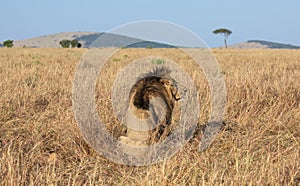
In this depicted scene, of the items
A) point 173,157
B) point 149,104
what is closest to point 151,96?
point 149,104

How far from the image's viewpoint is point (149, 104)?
307 cm

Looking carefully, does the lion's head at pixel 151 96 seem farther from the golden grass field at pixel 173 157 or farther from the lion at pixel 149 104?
the golden grass field at pixel 173 157

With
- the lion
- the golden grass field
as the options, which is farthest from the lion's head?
the golden grass field

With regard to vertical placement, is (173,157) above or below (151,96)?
below

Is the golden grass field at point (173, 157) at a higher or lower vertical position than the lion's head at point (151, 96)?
lower

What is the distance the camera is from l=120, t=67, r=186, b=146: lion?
3.04 metres

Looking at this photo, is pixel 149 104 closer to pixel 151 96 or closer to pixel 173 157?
pixel 151 96

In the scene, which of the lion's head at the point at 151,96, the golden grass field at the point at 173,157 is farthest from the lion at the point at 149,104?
the golden grass field at the point at 173,157

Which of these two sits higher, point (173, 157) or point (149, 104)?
point (149, 104)

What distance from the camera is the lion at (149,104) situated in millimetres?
3039

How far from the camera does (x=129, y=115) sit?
10.7 feet

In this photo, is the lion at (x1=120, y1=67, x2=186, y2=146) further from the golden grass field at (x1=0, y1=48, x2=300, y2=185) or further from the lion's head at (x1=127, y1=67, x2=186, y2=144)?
the golden grass field at (x1=0, y1=48, x2=300, y2=185)

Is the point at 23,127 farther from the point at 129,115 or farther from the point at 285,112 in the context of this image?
the point at 285,112

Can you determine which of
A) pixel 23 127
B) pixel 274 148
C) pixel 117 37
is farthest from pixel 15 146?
pixel 274 148
